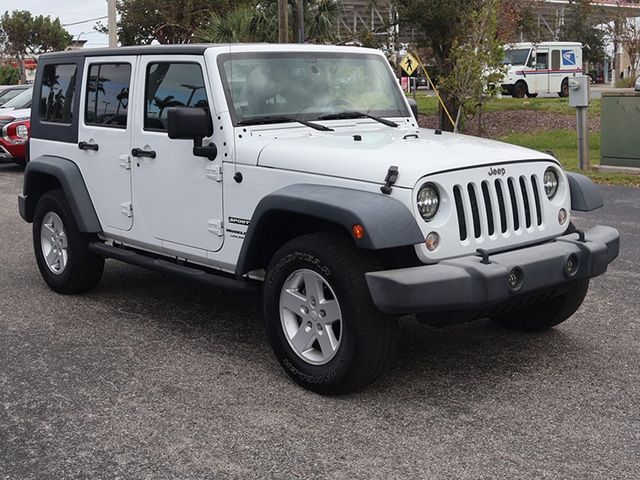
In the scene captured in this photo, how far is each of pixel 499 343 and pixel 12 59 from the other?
73281 mm

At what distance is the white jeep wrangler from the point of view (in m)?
4.55

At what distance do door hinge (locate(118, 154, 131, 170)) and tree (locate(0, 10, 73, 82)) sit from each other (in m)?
63.7

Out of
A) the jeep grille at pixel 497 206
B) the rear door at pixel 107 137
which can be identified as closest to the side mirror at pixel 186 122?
the rear door at pixel 107 137

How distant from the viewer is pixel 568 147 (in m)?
21.2

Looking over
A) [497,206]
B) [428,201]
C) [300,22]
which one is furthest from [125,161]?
[300,22]

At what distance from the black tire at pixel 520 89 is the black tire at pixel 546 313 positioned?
3572 centimetres

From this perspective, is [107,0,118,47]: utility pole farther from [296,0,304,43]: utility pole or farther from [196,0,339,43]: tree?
[296,0,304,43]: utility pole

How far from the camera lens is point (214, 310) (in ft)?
21.9

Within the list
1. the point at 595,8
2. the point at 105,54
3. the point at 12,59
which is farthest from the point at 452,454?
the point at 12,59

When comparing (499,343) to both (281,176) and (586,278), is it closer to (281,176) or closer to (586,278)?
(586,278)

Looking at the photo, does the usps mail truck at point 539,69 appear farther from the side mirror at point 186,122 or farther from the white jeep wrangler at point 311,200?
the side mirror at point 186,122

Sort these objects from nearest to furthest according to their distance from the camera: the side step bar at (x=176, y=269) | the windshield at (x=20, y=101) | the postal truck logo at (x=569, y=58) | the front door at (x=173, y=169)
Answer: the side step bar at (x=176, y=269) → the front door at (x=173, y=169) → the windshield at (x=20, y=101) → the postal truck logo at (x=569, y=58)

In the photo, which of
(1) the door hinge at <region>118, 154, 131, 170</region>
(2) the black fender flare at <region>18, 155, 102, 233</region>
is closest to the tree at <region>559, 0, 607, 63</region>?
(2) the black fender flare at <region>18, 155, 102, 233</region>

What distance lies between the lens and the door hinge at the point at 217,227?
18.0ft
